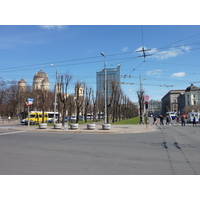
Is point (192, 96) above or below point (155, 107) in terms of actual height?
above

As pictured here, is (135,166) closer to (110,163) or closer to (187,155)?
(110,163)

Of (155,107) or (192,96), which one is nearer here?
(192,96)

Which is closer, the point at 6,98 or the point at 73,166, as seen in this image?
the point at 73,166

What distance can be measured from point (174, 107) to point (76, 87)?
314 ft

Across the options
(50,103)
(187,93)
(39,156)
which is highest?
(187,93)

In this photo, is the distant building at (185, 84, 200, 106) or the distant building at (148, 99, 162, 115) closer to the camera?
the distant building at (185, 84, 200, 106)

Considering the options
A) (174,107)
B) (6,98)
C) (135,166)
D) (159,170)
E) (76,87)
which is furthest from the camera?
(174,107)

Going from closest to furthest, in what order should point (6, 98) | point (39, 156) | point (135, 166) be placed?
point (135, 166), point (39, 156), point (6, 98)

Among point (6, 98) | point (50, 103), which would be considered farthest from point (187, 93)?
point (6, 98)

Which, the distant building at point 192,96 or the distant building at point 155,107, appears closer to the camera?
the distant building at point 192,96
